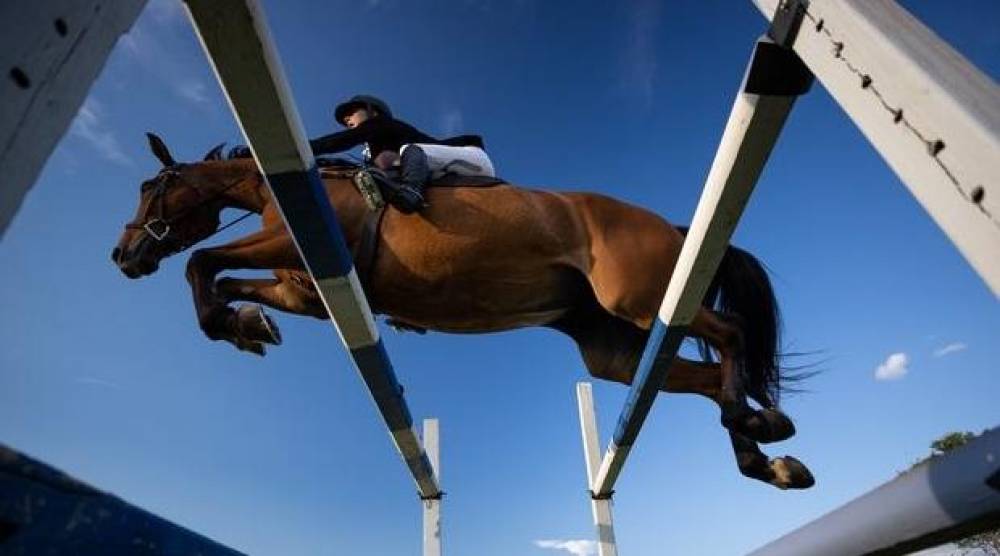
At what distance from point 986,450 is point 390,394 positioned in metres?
2.10

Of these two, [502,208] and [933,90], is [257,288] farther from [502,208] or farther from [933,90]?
[933,90]

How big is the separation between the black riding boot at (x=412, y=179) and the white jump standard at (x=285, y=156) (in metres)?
0.54

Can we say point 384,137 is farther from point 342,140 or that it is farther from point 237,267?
point 237,267

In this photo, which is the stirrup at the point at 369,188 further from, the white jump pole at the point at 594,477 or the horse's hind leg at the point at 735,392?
the white jump pole at the point at 594,477

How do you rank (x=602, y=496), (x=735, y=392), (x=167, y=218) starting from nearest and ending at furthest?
(x=735, y=392) → (x=167, y=218) → (x=602, y=496)

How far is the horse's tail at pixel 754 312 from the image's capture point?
2.53 metres

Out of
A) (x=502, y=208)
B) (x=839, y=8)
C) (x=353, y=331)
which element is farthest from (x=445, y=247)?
(x=839, y=8)

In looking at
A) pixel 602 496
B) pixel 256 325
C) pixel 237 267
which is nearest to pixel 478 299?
pixel 256 325

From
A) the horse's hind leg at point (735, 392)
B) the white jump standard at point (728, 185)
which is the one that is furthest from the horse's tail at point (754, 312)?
the white jump standard at point (728, 185)

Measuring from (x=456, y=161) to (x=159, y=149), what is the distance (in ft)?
5.02

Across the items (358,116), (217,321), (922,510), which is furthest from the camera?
(358,116)

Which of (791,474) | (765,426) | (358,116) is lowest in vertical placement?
(791,474)

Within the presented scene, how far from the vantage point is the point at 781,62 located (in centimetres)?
105

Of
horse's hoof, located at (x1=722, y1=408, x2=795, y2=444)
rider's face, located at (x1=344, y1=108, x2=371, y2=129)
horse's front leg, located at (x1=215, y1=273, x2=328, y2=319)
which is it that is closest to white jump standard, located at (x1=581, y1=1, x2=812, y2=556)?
horse's hoof, located at (x1=722, y1=408, x2=795, y2=444)
